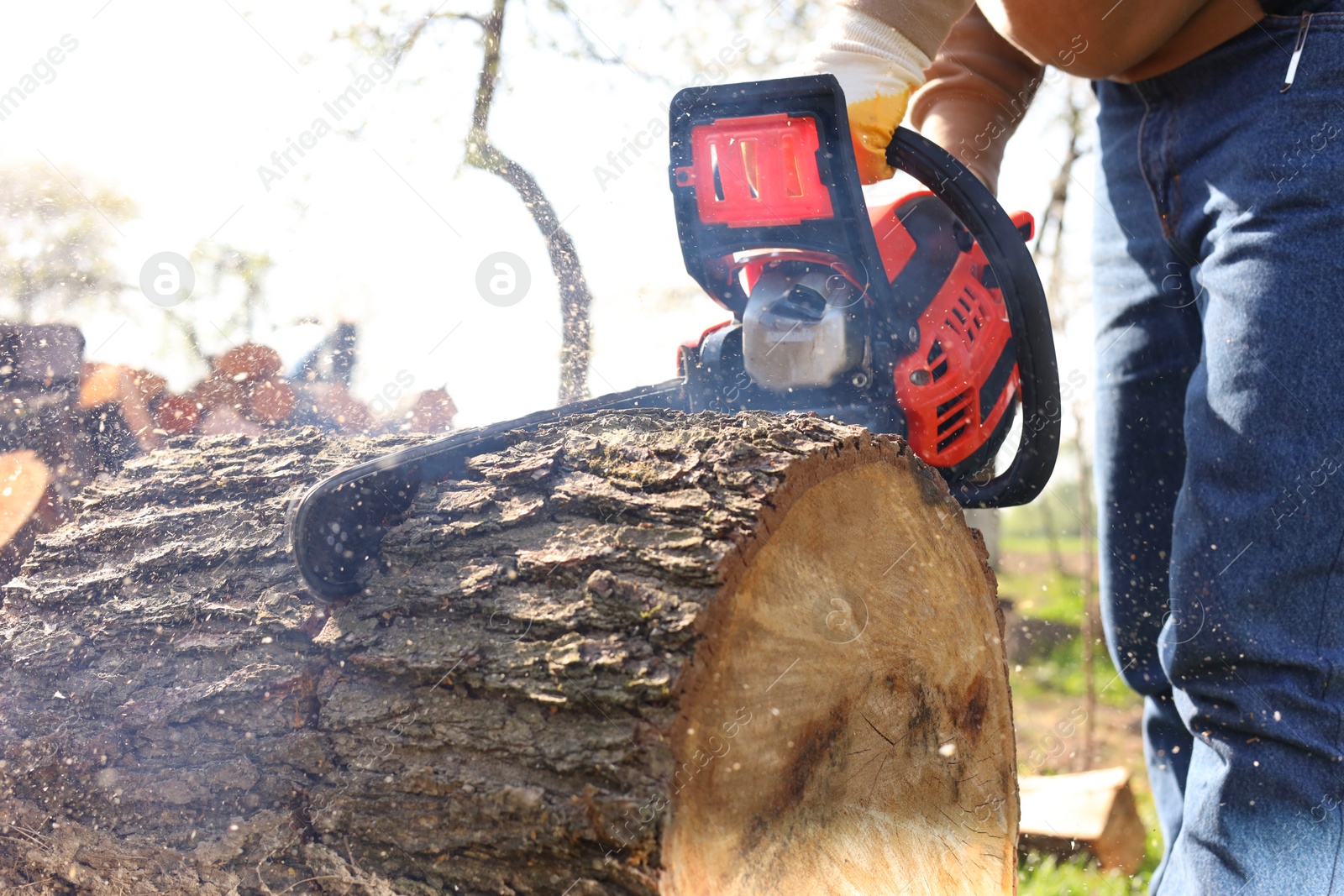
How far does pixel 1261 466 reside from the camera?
1384mm

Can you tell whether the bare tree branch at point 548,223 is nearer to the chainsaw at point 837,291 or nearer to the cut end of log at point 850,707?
the chainsaw at point 837,291

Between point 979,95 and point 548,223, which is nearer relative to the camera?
point 979,95

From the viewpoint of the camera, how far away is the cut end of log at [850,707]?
3.17ft

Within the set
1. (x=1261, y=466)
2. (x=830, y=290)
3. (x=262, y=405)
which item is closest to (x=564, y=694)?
(x=830, y=290)

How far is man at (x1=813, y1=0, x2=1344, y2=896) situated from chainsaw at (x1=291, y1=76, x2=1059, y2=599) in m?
0.16

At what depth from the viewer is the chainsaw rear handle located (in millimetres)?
1523

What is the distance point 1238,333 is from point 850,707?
947mm

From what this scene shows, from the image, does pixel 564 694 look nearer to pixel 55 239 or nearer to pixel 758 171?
pixel 758 171

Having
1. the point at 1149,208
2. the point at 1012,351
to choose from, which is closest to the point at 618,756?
the point at 1012,351

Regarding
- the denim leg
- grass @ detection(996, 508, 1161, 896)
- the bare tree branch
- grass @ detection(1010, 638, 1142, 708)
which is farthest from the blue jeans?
grass @ detection(1010, 638, 1142, 708)

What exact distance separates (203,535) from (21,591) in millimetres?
427

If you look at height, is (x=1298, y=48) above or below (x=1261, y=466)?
above

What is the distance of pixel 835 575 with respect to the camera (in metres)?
1.15

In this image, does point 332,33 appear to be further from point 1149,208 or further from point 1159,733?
point 1159,733
